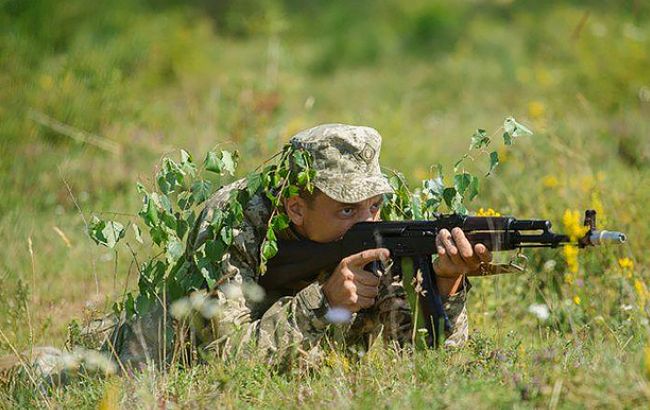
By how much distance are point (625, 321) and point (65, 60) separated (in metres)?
6.39

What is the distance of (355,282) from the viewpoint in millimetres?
4098

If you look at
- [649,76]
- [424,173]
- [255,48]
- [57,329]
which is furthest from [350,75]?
[57,329]

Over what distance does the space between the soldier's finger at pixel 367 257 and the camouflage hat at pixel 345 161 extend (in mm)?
245

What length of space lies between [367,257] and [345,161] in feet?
1.50

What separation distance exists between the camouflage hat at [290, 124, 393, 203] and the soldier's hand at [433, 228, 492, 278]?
410 mm

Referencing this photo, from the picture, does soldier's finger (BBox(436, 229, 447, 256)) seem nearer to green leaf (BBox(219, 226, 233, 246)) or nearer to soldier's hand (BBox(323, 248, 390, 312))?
soldier's hand (BBox(323, 248, 390, 312))

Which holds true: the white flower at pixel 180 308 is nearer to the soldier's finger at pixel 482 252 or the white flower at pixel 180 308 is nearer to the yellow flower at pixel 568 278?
the soldier's finger at pixel 482 252

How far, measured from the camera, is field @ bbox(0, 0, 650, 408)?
370cm

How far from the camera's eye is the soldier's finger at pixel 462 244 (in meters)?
3.85

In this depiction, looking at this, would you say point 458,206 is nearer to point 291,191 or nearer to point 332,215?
point 332,215

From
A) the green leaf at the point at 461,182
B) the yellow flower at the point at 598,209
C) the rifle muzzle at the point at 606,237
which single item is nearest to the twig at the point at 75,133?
the yellow flower at the point at 598,209

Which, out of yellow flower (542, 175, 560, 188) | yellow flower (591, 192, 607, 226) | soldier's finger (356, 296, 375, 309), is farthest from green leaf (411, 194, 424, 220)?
yellow flower (542, 175, 560, 188)

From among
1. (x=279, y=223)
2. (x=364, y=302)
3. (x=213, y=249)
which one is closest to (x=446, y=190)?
(x=364, y=302)

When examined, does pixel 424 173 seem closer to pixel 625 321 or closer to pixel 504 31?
pixel 625 321
